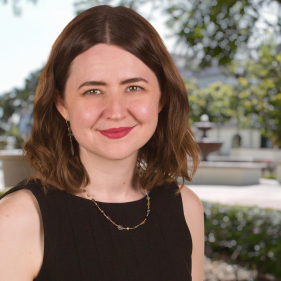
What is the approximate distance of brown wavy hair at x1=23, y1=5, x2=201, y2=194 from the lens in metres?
1.50

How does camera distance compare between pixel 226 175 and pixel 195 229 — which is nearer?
pixel 195 229

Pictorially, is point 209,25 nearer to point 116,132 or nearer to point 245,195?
point 116,132

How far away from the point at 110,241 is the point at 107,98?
26.7 inches

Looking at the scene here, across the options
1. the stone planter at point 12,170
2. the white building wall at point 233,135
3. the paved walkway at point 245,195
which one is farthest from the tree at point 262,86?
the white building wall at point 233,135

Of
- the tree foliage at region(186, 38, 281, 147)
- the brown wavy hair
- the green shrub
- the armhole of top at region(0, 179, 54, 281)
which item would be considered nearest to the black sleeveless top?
the armhole of top at region(0, 179, 54, 281)

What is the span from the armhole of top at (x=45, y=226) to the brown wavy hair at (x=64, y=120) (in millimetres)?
54

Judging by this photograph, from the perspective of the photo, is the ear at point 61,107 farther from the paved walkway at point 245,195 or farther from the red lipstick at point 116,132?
the paved walkway at point 245,195

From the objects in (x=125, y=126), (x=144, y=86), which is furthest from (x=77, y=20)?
(x=125, y=126)

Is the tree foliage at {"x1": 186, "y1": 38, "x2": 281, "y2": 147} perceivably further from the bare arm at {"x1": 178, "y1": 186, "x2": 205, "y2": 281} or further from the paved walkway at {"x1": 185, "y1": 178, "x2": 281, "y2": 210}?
the bare arm at {"x1": 178, "y1": 186, "x2": 205, "y2": 281}

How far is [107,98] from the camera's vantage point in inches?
58.9

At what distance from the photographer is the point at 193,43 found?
347 centimetres

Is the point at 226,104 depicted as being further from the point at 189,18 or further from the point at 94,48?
the point at 94,48

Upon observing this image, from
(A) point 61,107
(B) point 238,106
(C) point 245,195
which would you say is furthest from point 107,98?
(B) point 238,106

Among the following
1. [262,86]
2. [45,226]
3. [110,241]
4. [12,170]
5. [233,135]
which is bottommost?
[233,135]
